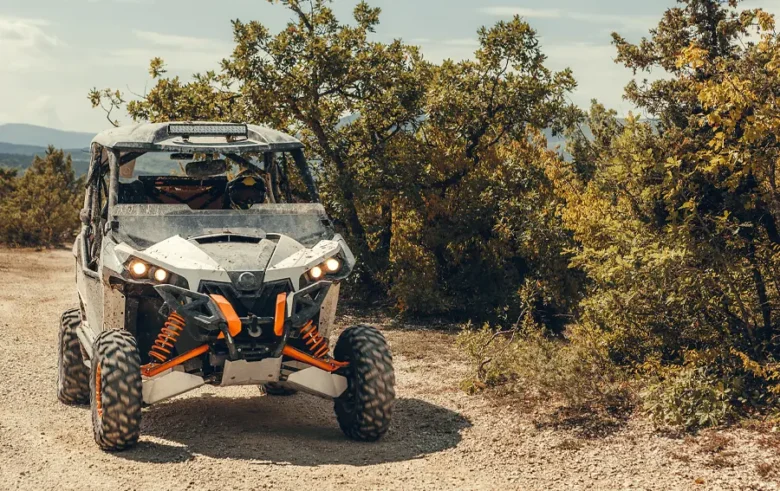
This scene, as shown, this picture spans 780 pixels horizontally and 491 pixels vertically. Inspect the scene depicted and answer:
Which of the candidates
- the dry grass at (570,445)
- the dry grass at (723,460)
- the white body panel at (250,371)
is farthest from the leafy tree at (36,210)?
the dry grass at (723,460)

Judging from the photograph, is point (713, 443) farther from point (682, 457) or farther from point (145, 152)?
point (145, 152)

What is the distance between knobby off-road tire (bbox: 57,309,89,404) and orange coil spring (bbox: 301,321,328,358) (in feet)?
9.23

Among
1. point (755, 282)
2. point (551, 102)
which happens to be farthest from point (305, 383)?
point (551, 102)

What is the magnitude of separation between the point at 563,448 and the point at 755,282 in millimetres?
2736

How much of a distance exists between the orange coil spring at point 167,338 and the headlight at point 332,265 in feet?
4.06

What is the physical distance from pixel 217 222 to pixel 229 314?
55.1 inches

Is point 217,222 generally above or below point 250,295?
above

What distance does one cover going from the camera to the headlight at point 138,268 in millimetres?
7316

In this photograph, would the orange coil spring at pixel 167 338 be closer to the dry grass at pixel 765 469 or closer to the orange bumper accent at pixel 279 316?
the orange bumper accent at pixel 279 316

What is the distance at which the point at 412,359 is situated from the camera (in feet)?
41.4

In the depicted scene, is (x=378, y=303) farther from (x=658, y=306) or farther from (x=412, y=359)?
(x=658, y=306)

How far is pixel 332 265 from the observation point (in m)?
7.65

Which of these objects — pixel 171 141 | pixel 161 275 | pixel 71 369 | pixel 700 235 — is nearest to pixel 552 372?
pixel 700 235

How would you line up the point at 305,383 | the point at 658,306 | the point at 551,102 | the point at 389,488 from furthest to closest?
→ the point at 551,102, the point at 658,306, the point at 305,383, the point at 389,488
